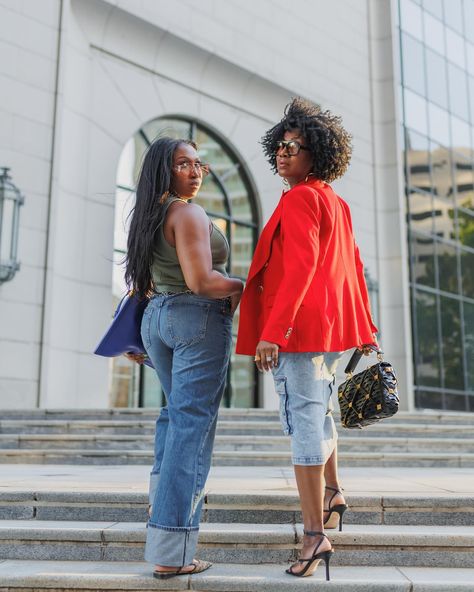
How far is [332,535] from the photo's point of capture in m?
3.53

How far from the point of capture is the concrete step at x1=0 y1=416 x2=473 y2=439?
8258mm

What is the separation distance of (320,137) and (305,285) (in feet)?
2.54

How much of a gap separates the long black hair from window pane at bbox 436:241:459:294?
15.4 m

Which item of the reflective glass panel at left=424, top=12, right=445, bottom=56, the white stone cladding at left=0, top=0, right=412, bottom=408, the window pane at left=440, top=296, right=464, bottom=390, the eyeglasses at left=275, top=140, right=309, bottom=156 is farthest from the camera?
the reflective glass panel at left=424, top=12, right=445, bottom=56

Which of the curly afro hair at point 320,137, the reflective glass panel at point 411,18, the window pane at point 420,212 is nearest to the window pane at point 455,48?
the reflective glass panel at point 411,18

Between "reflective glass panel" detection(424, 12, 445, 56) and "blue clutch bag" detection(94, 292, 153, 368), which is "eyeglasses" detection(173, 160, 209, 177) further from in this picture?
"reflective glass panel" detection(424, 12, 445, 56)

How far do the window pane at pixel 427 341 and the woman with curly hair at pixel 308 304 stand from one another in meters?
13.9

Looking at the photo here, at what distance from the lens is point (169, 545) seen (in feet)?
9.98

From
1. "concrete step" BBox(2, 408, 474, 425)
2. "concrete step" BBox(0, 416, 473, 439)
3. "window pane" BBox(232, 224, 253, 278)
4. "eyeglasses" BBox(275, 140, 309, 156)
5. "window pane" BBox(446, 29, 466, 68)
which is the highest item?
"window pane" BBox(446, 29, 466, 68)

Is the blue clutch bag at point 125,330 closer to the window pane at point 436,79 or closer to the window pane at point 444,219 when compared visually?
the window pane at point 444,219

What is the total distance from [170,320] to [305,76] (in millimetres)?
13628

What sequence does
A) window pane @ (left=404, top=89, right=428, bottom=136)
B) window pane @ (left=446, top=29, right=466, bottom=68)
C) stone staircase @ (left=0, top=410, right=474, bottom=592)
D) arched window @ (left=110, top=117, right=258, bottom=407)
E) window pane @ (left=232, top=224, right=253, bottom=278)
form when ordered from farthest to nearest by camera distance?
window pane @ (left=446, top=29, right=466, bottom=68) → window pane @ (left=404, top=89, right=428, bottom=136) → window pane @ (left=232, top=224, right=253, bottom=278) → arched window @ (left=110, top=117, right=258, bottom=407) → stone staircase @ (left=0, top=410, right=474, bottom=592)

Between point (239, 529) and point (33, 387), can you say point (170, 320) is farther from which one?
point (33, 387)

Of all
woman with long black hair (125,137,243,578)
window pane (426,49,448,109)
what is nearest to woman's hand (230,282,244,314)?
woman with long black hair (125,137,243,578)
